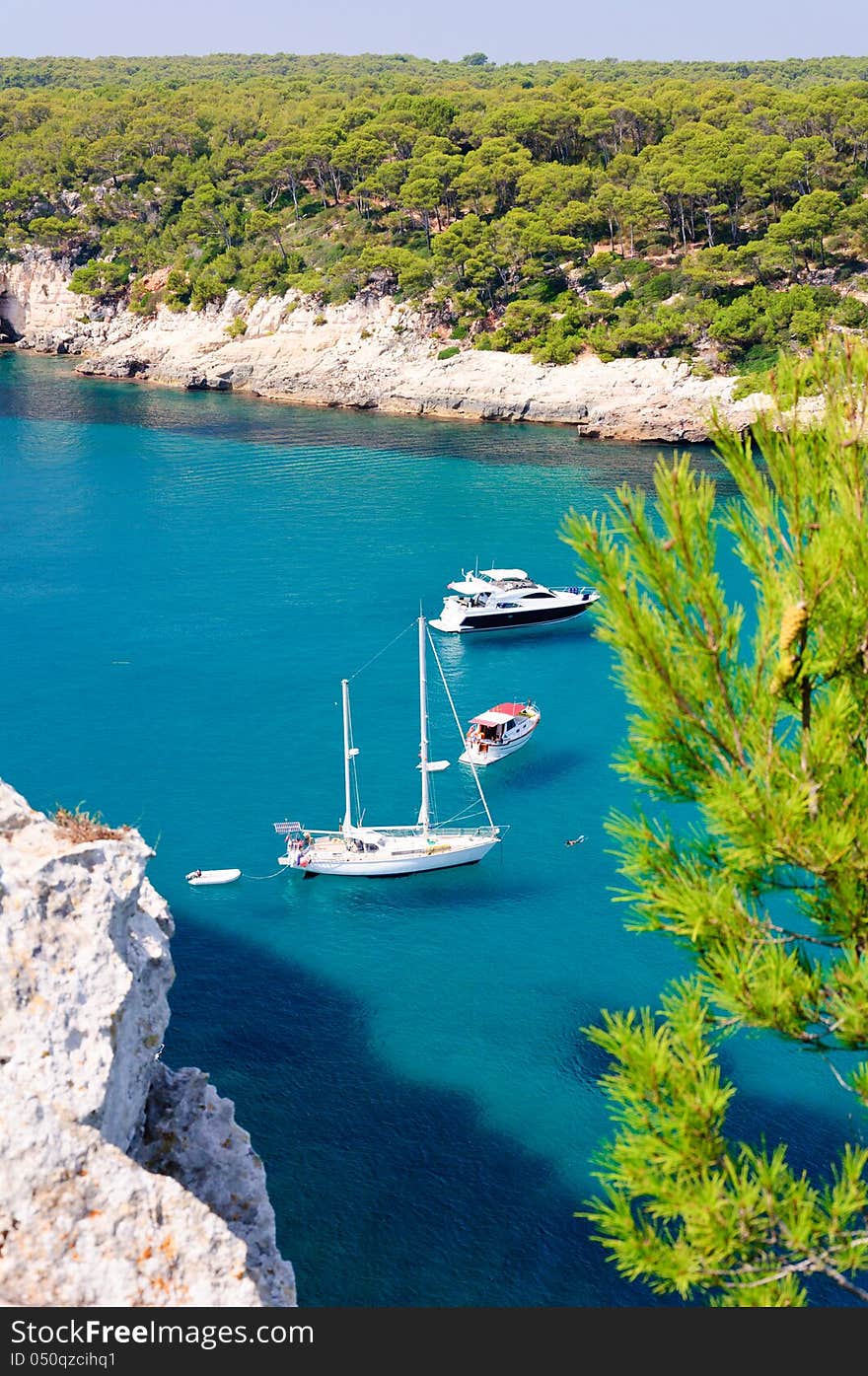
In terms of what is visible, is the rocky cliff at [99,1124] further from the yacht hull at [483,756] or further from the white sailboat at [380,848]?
the yacht hull at [483,756]

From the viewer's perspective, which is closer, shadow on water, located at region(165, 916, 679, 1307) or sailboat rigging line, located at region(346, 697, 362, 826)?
shadow on water, located at region(165, 916, 679, 1307)

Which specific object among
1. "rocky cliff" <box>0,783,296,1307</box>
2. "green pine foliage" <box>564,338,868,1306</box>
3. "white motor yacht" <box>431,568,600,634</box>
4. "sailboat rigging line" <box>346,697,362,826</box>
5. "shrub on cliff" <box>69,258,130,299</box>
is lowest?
"sailboat rigging line" <box>346,697,362,826</box>

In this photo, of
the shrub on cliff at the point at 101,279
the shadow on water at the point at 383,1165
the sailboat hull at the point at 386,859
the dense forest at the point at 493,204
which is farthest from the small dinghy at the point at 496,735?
the shrub on cliff at the point at 101,279

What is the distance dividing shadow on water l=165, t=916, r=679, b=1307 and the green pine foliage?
12.3 m

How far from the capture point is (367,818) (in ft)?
117

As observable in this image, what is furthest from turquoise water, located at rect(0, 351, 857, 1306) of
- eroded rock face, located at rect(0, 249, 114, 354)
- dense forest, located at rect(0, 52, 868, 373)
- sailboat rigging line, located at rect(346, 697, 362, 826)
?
eroded rock face, located at rect(0, 249, 114, 354)

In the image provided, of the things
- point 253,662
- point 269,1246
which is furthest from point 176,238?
point 269,1246

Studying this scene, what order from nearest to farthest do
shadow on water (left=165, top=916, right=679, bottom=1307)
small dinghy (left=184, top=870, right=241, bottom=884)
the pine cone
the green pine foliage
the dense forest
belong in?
the pine cone
the green pine foliage
shadow on water (left=165, top=916, right=679, bottom=1307)
small dinghy (left=184, top=870, right=241, bottom=884)
the dense forest

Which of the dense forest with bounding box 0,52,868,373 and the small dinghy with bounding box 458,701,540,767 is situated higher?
the dense forest with bounding box 0,52,868,373

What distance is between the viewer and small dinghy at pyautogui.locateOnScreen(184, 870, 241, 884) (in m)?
32.6

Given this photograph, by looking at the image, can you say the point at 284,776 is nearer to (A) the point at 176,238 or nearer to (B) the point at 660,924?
(B) the point at 660,924

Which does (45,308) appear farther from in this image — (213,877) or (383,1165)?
(383,1165)

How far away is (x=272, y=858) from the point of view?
111 ft

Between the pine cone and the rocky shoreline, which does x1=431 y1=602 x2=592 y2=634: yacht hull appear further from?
the pine cone
